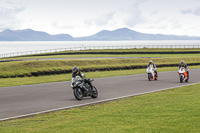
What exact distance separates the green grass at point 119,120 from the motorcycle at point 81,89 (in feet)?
6.83

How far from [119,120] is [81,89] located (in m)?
5.97

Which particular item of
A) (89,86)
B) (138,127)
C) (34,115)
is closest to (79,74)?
(89,86)

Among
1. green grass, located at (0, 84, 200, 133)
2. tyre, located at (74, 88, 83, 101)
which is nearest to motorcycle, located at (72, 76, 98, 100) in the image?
tyre, located at (74, 88, 83, 101)

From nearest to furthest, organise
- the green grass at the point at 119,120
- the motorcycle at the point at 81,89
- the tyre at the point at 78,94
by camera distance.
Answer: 1. the green grass at the point at 119,120
2. the motorcycle at the point at 81,89
3. the tyre at the point at 78,94

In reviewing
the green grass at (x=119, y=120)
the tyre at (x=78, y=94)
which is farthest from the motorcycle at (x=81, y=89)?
the green grass at (x=119, y=120)

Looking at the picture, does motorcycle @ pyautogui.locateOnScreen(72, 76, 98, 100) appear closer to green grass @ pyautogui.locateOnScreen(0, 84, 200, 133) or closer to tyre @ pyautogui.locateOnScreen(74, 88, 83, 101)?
tyre @ pyautogui.locateOnScreen(74, 88, 83, 101)

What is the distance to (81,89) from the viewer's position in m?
15.3

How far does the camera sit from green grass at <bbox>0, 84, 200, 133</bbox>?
835 cm

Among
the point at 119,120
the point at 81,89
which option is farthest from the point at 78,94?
the point at 119,120

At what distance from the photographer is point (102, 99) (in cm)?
1513

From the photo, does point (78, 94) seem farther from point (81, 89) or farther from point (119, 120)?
→ point (119, 120)

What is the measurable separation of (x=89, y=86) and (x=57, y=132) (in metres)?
7.50

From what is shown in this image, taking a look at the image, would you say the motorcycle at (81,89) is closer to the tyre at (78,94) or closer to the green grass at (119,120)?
the tyre at (78,94)

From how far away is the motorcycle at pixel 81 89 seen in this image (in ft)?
48.6
